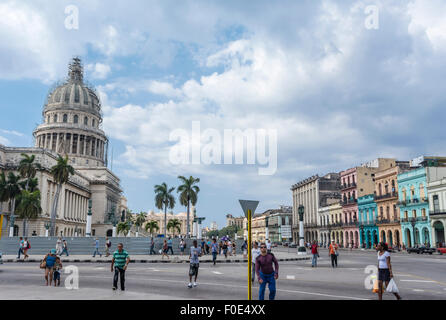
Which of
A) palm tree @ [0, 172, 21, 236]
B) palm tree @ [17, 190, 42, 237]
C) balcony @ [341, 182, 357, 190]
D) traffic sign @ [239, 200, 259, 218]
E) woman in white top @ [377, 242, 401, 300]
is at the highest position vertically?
balcony @ [341, 182, 357, 190]

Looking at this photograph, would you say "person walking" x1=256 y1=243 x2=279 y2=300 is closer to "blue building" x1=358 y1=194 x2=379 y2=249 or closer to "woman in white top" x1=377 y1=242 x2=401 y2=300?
"woman in white top" x1=377 y1=242 x2=401 y2=300

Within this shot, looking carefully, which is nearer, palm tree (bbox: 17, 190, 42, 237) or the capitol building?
palm tree (bbox: 17, 190, 42, 237)

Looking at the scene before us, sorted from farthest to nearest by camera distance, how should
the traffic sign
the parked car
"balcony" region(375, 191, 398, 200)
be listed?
"balcony" region(375, 191, 398, 200) → the parked car → the traffic sign

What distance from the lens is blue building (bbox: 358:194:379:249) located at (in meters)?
62.8

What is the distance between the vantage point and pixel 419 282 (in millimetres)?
15164

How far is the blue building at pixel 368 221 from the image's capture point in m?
62.8

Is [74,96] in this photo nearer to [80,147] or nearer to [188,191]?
[80,147]

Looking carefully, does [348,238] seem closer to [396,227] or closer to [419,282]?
[396,227]

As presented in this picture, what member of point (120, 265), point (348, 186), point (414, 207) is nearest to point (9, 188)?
point (120, 265)

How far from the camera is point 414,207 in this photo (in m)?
52.2

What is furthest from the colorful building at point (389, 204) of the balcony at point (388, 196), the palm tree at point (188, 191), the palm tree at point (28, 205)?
the palm tree at point (28, 205)

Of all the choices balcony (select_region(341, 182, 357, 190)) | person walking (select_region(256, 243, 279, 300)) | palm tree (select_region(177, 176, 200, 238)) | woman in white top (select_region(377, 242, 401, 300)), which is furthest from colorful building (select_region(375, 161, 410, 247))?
person walking (select_region(256, 243, 279, 300))
